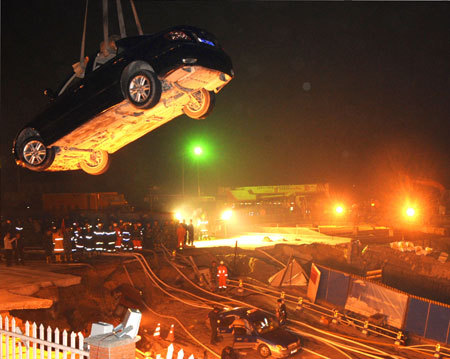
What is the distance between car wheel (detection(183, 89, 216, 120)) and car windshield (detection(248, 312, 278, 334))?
20.0ft

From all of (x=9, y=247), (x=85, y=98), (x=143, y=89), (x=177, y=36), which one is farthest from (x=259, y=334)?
(x=9, y=247)

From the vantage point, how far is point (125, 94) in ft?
21.4

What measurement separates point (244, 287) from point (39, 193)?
931 inches

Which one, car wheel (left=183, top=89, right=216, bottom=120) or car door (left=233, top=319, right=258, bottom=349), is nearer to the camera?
car wheel (left=183, top=89, right=216, bottom=120)

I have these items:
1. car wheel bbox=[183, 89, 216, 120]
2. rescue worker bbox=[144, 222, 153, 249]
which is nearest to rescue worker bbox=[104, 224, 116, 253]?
rescue worker bbox=[144, 222, 153, 249]

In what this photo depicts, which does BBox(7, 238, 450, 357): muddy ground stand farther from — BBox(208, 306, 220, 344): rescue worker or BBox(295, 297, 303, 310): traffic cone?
BBox(295, 297, 303, 310): traffic cone

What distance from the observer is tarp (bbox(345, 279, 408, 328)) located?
39.0ft

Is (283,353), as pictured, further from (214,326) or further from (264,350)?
(214,326)

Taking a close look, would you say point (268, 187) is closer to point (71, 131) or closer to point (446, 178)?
point (446, 178)

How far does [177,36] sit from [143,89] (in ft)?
3.66

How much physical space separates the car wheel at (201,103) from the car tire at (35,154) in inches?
129

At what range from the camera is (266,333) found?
32.8 ft

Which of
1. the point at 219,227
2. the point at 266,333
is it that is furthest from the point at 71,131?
the point at 219,227

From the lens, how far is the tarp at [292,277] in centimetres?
1614
